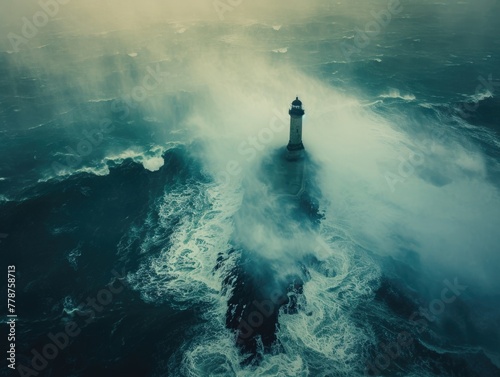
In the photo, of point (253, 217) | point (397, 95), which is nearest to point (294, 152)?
point (253, 217)

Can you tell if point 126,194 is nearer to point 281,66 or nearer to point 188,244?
point 188,244

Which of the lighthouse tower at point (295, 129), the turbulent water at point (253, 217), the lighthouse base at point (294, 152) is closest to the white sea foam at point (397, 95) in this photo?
the turbulent water at point (253, 217)

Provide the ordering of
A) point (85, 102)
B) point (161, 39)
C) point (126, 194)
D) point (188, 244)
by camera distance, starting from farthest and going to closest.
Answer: point (161, 39) < point (85, 102) < point (126, 194) < point (188, 244)

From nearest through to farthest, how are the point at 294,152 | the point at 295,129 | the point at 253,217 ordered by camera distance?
the point at 253,217, the point at 295,129, the point at 294,152

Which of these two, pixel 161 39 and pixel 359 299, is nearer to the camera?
pixel 359 299

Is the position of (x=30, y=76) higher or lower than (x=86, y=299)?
higher

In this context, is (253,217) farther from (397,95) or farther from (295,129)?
(397,95)

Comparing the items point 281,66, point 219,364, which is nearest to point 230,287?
point 219,364
